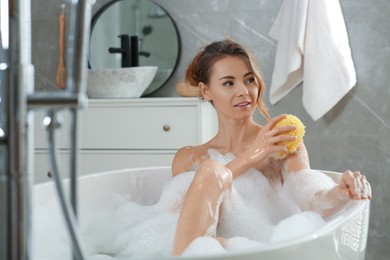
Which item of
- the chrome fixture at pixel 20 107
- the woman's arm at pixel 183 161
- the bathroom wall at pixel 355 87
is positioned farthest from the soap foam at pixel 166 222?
the bathroom wall at pixel 355 87

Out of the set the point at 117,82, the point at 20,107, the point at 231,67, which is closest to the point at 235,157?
the point at 231,67

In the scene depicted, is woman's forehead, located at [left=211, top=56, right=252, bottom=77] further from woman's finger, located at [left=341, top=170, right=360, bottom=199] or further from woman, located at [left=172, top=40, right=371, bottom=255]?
woman's finger, located at [left=341, top=170, right=360, bottom=199]

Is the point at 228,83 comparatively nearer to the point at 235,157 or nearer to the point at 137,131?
the point at 235,157

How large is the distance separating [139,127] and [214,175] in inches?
47.9

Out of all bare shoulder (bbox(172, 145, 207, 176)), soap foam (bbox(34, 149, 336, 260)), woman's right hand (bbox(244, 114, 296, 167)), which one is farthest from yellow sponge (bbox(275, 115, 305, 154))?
bare shoulder (bbox(172, 145, 207, 176))

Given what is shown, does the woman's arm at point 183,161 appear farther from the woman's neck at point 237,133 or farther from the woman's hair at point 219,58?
the woman's hair at point 219,58

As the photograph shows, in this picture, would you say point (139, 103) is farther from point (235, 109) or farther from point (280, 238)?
point (280, 238)

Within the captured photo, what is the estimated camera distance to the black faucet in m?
3.25

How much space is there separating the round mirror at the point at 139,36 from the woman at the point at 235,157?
1.05 meters

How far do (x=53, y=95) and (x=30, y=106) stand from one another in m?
0.03

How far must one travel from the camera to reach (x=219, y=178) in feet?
5.61

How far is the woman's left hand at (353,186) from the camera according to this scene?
1.57 m

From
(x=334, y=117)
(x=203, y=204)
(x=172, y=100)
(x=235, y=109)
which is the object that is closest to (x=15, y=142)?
(x=203, y=204)

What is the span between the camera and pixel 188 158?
2143 millimetres
